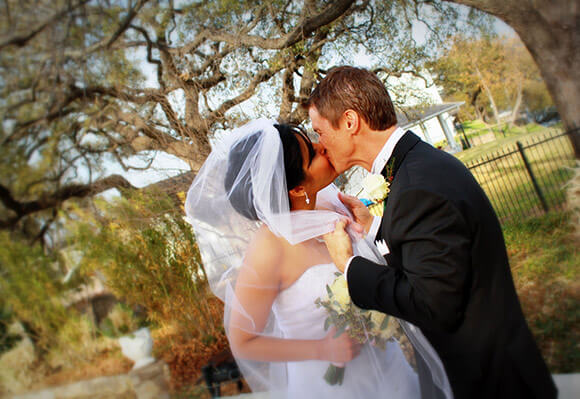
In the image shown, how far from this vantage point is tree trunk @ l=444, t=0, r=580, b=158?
12.3 ft

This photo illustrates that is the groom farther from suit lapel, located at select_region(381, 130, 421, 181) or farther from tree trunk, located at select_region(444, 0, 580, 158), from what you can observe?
tree trunk, located at select_region(444, 0, 580, 158)

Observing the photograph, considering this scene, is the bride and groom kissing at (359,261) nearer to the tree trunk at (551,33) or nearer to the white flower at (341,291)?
the white flower at (341,291)

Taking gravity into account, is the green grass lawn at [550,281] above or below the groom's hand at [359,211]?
below

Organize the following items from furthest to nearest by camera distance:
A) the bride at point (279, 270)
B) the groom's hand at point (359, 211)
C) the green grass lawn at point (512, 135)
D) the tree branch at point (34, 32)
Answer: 1. the green grass lawn at point (512, 135)
2. the tree branch at point (34, 32)
3. the groom's hand at point (359, 211)
4. the bride at point (279, 270)

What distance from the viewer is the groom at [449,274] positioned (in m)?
1.19

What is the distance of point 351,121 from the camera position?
159cm

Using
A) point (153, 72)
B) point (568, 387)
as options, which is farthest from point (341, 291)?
point (153, 72)

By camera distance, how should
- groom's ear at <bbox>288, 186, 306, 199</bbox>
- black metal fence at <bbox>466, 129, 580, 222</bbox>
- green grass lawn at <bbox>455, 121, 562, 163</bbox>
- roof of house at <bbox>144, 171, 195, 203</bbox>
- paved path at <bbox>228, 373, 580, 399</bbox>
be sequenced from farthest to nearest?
green grass lawn at <bbox>455, 121, 562, 163</bbox>
black metal fence at <bbox>466, 129, 580, 222</bbox>
roof of house at <bbox>144, 171, 195, 203</bbox>
paved path at <bbox>228, 373, 580, 399</bbox>
groom's ear at <bbox>288, 186, 306, 199</bbox>

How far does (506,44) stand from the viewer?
20.8ft

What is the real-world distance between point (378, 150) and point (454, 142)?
18.5 metres

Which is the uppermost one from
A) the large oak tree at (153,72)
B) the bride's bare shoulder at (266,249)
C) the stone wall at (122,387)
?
the large oak tree at (153,72)

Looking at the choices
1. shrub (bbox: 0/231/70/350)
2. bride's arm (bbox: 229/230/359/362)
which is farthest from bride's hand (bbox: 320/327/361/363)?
shrub (bbox: 0/231/70/350)

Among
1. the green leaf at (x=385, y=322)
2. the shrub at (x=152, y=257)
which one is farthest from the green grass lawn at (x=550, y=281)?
the shrub at (x=152, y=257)

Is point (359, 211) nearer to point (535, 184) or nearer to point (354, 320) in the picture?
point (354, 320)
